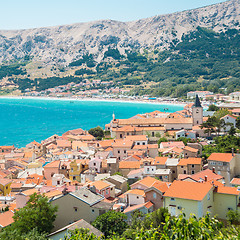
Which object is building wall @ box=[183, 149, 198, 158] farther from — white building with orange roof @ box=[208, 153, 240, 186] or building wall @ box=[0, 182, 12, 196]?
building wall @ box=[0, 182, 12, 196]

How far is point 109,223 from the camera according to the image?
56.1ft

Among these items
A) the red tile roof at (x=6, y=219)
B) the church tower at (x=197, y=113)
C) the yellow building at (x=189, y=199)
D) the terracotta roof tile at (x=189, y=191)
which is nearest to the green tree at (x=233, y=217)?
the yellow building at (x=189, y=199)

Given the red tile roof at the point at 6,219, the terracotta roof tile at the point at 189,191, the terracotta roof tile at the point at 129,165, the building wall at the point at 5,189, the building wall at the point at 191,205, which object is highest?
the terracotta roof tile at the point at 189,191

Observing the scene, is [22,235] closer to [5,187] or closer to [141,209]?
[141,209]

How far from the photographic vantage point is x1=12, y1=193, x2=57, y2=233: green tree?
17.4m

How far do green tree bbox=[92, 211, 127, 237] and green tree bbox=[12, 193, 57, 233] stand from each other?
2496 millimetres

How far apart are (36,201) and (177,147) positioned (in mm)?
21370

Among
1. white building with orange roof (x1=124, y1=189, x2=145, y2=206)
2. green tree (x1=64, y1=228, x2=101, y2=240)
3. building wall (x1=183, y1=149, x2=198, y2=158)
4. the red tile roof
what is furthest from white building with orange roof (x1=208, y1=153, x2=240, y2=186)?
green tree (x1=64, y1=228, x2=101, y2=240)

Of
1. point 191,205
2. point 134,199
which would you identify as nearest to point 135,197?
point 134,199

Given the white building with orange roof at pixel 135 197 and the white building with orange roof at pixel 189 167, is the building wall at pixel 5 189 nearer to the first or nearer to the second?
the white building with orange roof at pixel 135 197

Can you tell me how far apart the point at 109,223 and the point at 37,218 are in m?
3.69

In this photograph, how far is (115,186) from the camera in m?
25.1

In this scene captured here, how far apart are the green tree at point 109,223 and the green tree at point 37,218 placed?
250 cm

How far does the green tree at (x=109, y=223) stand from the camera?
16844 millimetres
